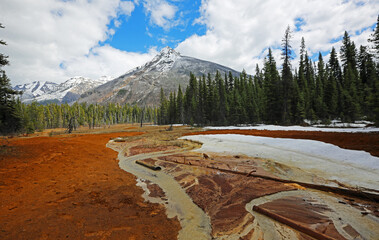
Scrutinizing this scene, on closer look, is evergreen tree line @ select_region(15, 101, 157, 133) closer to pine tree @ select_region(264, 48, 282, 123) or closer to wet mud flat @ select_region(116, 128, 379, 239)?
pine tree @ select_region(264, 48, 282, 123)

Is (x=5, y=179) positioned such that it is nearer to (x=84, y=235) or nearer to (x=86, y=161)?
(x=86, y=161)

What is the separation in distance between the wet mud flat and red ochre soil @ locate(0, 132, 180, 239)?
124 centimetres

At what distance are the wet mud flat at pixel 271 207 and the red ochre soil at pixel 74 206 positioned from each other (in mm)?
1245

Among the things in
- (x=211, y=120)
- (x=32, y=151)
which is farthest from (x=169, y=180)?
(x=211, y=120)

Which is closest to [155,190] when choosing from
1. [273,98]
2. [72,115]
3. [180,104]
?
[273,98]

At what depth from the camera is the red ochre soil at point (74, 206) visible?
3.63m

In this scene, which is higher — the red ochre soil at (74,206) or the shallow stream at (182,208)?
the red ochre soil at (74,206)

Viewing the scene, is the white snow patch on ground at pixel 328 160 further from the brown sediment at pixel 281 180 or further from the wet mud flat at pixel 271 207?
the wet mud flat at pixel 271 207

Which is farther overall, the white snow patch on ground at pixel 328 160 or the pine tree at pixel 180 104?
the pine tree at pixel 180 104

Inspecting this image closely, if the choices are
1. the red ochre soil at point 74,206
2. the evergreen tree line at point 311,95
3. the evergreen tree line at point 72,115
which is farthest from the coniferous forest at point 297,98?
the evergreen tree line at point 72,115

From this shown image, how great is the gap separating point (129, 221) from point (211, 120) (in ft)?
176

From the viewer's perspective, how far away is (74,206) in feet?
16.1

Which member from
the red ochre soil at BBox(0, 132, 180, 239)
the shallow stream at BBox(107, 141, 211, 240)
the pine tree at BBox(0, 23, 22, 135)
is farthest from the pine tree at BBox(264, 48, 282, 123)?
the pine tree at BBox(0, 23, 22, 135)

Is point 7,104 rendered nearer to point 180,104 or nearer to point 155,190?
point 155,190
